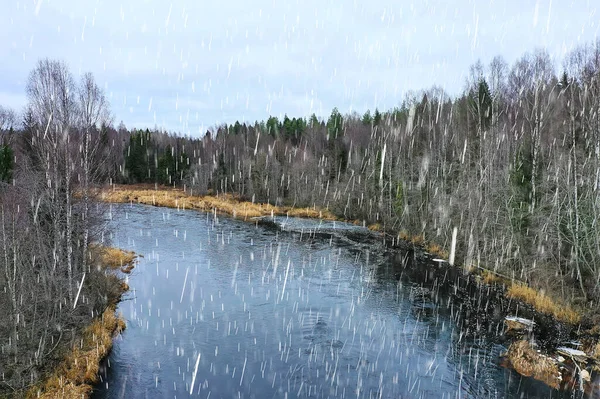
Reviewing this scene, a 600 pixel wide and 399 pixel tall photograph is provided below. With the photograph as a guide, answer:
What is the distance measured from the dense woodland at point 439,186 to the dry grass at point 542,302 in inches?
28.2

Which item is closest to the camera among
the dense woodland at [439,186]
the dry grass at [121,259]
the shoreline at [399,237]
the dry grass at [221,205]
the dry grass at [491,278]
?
the dense woodland at [439,186]

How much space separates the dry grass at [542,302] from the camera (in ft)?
67.4

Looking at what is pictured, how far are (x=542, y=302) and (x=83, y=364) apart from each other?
21716 mm

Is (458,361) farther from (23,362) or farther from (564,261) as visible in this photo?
(23,362)

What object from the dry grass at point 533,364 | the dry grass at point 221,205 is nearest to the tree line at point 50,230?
the dry grass at point 533,364

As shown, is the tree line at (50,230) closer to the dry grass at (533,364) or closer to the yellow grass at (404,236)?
the dry grass at (533,364)

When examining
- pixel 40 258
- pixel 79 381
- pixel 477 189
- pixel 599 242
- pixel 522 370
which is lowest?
pixel 79 381

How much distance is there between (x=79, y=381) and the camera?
46.0 feet

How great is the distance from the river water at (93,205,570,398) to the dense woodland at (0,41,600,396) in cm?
318

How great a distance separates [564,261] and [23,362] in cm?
2511

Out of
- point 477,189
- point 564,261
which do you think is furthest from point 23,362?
point 477,189

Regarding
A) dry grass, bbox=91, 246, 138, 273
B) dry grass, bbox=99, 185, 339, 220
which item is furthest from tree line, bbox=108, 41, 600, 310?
dry grass, bbox=91, 246, 138, 273

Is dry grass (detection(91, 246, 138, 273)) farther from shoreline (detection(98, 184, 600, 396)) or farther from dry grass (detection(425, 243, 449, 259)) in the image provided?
dry grass (detection(425, 243, 449, 259))

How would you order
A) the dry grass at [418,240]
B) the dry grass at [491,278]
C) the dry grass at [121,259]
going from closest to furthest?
the dry grass at [491,278], the dry grass at [121,259], the dry grass at [418,240]
